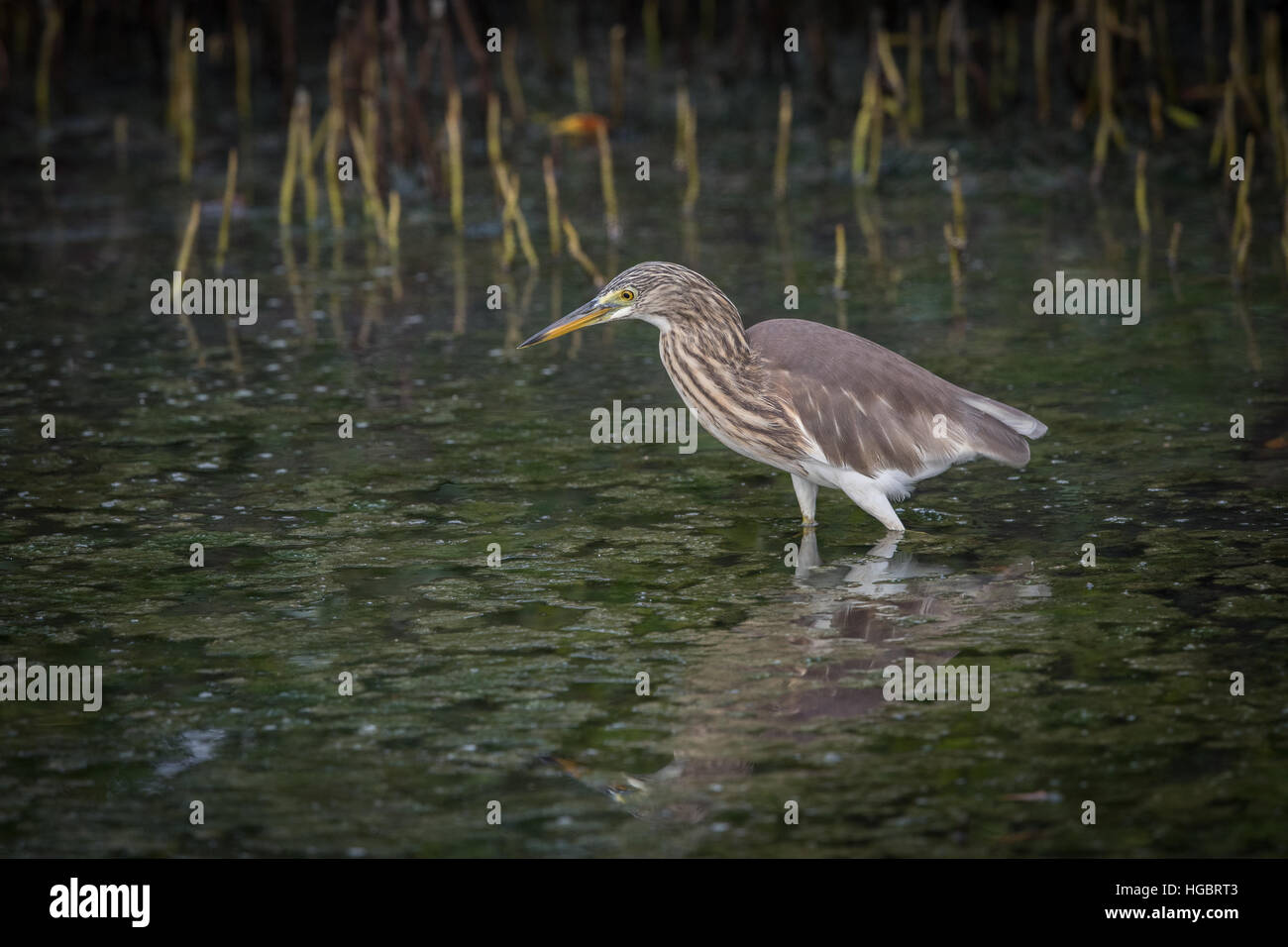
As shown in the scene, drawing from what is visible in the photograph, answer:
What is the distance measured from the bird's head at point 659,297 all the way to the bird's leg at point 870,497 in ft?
2.27

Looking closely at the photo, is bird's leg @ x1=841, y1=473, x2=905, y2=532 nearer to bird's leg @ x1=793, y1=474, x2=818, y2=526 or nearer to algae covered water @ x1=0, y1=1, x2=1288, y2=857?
algae covered water @ x1=0, y1=1, x2=1288, y2=857

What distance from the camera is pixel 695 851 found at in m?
4.11

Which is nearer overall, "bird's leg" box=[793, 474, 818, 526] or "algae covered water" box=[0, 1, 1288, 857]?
"algae covered water" box=[0, 1, 1288, 857]

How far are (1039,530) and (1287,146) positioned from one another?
530 centimetres

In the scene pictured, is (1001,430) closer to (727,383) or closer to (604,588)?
(727,383)

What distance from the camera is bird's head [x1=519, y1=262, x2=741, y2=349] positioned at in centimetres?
614

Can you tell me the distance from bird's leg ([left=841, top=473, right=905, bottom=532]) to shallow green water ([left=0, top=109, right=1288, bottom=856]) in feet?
0.37

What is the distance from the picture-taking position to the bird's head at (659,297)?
20.1 feet

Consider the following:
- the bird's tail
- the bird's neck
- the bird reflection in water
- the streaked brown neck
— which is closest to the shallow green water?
the bird reflection in water

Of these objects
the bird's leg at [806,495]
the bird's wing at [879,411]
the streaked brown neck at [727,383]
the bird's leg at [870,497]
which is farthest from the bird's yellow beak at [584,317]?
the bird's leg at [870,497]

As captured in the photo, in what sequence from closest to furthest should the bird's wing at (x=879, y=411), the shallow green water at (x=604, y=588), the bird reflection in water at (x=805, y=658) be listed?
the shallow green water at (x=604, y=588)
the bird reflection in water at (x=805, y=658)
the bird's wing at (x=879, y=411)

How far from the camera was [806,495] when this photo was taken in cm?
633

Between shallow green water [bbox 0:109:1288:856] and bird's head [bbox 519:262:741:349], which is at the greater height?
bird's head [bbox 519:262:741:349]

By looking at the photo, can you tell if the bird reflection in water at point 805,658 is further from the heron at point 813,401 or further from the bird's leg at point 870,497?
the heron at point 813,401
